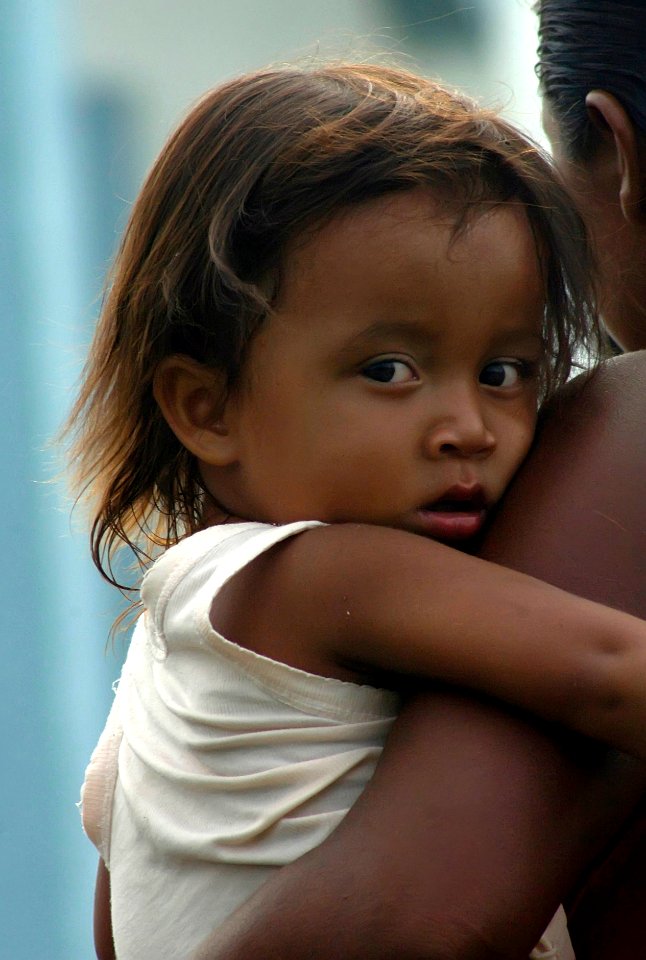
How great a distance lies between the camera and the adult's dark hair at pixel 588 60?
146 cm

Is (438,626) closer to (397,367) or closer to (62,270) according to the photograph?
(397,367)

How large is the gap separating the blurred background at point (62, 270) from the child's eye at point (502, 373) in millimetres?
2344

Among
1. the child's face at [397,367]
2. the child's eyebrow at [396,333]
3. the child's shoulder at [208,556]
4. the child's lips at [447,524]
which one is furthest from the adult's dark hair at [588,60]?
the child's shoulder at [208,556]

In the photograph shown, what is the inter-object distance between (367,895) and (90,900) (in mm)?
3190

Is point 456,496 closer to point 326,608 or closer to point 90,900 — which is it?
point 326,608

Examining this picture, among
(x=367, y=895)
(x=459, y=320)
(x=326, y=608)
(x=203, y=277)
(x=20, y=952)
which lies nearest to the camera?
(x=367, y=895)

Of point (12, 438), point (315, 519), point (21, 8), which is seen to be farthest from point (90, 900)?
point (315, 519)

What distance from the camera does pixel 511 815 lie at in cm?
99

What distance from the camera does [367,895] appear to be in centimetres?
98

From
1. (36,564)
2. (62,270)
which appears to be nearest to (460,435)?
(36,564)

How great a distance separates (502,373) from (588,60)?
439mm

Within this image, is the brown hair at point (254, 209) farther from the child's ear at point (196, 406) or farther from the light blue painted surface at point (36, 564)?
the light blue painted surface at point (36, 564)

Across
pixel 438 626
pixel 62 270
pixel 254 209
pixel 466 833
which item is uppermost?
pixel 254 209

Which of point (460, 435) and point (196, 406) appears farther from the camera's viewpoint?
point (196, 406)
